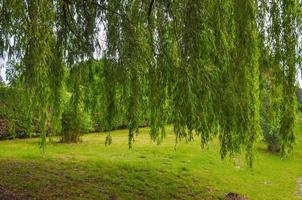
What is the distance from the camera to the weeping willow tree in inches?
202

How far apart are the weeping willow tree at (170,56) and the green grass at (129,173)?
1.16 metres

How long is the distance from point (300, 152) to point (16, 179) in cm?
1470

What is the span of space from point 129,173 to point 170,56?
16.9 ft

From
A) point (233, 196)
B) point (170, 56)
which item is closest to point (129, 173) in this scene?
point (233, 196)

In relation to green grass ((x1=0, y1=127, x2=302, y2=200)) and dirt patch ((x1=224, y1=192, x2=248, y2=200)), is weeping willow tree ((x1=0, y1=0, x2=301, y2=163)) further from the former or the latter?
dirt patch ((x1=224, y1=192, x2=248, y2=200))

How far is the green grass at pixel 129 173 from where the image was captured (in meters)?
8.44

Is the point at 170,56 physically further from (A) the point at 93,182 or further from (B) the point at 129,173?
(B) the point at 129,173

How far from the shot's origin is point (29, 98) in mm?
5043

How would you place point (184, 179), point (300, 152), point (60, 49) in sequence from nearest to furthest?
point (60, 49), point (184, 179), point (300, 152)

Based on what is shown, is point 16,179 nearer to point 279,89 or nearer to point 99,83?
point 99,83

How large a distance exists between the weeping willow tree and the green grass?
116 cm

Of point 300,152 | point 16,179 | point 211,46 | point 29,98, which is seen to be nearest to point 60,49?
point 29,98

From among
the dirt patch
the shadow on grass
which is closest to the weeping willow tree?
the shadow on grass

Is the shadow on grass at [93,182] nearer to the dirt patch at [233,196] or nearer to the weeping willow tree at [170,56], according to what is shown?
the dirt patch at [233,196]
